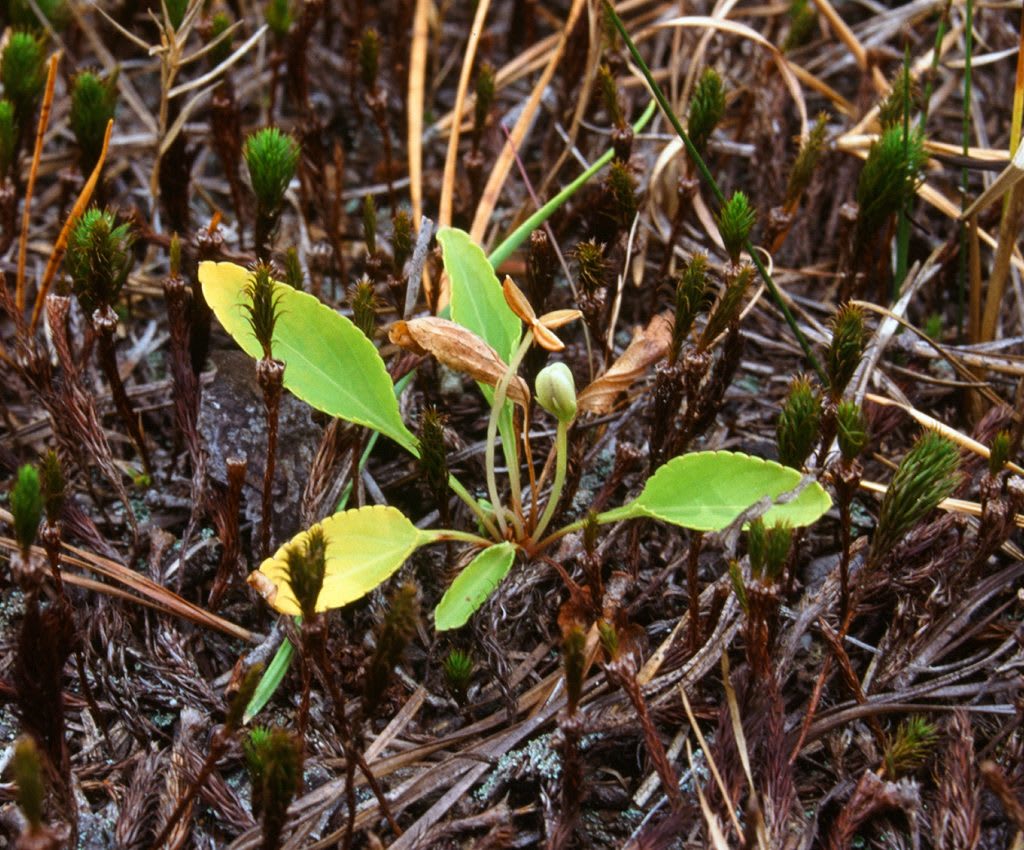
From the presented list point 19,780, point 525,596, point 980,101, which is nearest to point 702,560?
point 525,596

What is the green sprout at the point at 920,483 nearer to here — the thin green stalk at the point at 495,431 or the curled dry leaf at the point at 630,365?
the curled dry leaf at the point at 630,365

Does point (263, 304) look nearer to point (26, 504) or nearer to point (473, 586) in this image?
point (26, 504)

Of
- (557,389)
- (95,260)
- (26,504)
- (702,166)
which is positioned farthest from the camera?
(702,166)

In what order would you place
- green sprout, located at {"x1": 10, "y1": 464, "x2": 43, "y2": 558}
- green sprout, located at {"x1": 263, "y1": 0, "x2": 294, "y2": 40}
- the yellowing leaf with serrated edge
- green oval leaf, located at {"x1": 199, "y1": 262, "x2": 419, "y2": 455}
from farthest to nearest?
green sprout, located at {"x1": 263, "y1": 0, "x2": 294, "y2": 40} < green oval leaf, located at {"x1": 199, "y1": 262, "x2": 419, "y2": 455} < the yellowing leaf with serrated edge < green sprout, located at {"x1": 10, "y1": 464, "x2": 43, "y2": 558}

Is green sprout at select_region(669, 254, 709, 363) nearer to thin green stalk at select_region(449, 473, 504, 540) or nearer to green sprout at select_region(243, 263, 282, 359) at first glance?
thin green stalk at select_region(449, 473, 504, 540)

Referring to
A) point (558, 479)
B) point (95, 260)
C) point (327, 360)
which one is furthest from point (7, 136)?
point (558, 479)

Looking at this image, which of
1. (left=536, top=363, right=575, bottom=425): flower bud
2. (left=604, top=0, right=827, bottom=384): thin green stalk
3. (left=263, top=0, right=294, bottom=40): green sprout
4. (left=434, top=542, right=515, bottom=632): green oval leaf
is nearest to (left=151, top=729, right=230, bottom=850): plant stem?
(left=434, top=542, right=515, bottom=632): green oval leaf
